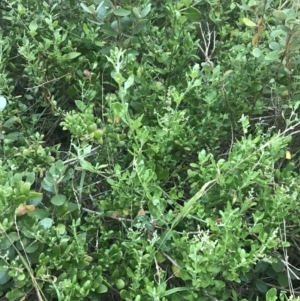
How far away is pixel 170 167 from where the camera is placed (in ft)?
3.42

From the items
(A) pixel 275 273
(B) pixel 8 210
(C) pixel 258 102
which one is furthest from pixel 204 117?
(B) pixel 8 210

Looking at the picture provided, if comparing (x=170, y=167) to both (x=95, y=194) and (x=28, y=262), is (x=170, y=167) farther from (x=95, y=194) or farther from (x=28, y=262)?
(x=28, y=262)

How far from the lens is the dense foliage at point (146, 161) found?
2.88ft

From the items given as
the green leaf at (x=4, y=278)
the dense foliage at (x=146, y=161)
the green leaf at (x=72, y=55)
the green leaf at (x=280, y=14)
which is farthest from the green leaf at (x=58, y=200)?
the green leaf at (x=280, y=14)

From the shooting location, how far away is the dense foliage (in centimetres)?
88

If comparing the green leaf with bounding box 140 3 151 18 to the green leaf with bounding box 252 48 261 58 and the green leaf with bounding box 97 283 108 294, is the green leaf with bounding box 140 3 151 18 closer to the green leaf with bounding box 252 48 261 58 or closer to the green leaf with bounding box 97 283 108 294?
the green leaf with bounding box 252 48 261 58

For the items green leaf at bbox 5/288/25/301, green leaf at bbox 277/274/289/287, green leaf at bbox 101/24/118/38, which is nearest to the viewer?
green leaf at bbox 5/288/25/301

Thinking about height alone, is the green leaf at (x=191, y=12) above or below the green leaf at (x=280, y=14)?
below

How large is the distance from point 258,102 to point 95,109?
1.19 ft

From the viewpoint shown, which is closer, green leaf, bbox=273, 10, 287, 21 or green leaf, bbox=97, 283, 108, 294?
green leaf, bbox=97, 283, 108, 294

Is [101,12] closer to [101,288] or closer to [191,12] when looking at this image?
[191,12]

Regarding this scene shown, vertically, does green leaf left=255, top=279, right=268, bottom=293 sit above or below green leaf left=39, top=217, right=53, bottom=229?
below

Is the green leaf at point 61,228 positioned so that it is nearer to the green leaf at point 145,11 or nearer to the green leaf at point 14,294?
the green leaf at point 14,294

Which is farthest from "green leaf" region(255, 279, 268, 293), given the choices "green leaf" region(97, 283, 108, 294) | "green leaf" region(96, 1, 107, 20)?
"green leaf" region(96, 1, 107, 20)
